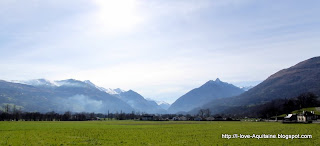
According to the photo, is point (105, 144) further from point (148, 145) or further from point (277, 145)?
point (277, 145)

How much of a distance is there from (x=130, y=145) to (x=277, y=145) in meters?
17.4

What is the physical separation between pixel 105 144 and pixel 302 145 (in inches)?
930

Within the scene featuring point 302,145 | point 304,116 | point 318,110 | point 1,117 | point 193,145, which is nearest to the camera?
point 302,145

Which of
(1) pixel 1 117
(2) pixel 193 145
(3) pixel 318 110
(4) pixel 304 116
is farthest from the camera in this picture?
(1) pixel 1 117

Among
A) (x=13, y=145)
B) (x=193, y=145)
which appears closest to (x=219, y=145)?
(x=193, y=145)

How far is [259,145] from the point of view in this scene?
1326 inches

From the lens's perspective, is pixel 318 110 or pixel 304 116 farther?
pixel 318 110

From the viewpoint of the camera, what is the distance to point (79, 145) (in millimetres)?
35969

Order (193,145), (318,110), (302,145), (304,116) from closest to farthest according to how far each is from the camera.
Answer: (302,145) < (193,145) < (304,116) < (318,110)

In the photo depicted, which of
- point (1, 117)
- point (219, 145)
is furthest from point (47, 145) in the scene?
point (1, 117)

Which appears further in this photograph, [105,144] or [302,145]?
[105,144]

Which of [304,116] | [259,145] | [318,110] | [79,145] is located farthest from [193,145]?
[318,110]

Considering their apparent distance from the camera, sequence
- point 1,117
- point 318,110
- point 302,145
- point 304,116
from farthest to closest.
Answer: point 1,117
point 318,110
point 304,116
point 302,145

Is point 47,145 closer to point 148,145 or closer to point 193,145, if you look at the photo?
point 148,145
